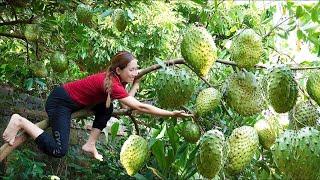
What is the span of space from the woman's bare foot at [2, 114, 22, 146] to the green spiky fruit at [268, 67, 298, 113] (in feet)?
4.81

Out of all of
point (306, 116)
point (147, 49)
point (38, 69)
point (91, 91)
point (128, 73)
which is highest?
point (306, 116)

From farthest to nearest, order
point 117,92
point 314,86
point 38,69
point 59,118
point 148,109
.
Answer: point 38,69 → point 59,118 → point 117,92 → point 148,109 → point 314,86

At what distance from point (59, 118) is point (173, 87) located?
110 cm

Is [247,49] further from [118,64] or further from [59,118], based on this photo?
[59,118]

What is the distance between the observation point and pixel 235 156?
5.14ft

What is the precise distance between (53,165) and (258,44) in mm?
3326

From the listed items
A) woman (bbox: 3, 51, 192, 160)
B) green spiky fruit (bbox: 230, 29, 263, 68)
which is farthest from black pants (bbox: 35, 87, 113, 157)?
green spiky fruit (bbox: 230, 29, 263, 68)

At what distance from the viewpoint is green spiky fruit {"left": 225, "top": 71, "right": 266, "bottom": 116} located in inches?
70.0

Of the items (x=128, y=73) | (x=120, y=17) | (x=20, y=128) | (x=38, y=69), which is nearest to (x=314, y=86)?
(x=128, y=73)

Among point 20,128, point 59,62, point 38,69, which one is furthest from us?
point 38,69

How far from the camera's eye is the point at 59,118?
2711mm

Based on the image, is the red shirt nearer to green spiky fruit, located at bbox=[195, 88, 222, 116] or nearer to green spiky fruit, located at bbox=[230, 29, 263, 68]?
green spiky fruit, located at bbox=[195, 88, 222, 116]

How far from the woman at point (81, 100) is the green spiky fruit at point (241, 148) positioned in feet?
3.01

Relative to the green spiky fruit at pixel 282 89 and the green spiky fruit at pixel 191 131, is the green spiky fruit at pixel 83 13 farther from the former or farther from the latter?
the green spiky fruit at pixel 282 89
